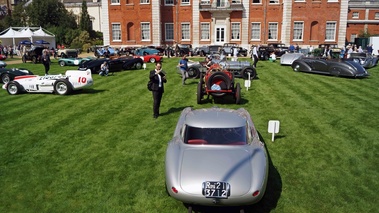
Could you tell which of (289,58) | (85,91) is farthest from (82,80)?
(289,58)

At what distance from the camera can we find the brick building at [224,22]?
43.2m

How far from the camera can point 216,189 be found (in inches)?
203

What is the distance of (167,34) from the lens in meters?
46.8

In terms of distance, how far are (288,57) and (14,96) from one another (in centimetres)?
1907

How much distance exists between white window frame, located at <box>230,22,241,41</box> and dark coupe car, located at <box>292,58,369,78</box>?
23364 mm

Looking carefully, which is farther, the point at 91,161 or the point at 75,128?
A: the point at 75,128

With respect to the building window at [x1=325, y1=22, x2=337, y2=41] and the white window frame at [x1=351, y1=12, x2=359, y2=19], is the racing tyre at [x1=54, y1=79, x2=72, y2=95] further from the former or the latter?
the white window frame at [x1=351, y1=12, x2=359, y2=19]

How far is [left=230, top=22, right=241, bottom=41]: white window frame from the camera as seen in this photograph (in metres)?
45.0

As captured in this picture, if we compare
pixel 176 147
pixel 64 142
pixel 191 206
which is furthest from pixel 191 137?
pixel 64 142

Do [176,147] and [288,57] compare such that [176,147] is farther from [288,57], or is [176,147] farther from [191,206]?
[288,57]

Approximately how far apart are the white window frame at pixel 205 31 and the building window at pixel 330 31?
1511cm

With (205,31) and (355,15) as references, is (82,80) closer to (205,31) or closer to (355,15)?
(205,31)

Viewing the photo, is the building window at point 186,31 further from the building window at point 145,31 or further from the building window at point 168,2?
the building window at point 145,31

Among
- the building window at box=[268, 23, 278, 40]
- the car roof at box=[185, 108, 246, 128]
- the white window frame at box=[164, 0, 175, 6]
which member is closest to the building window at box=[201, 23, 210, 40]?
the white window frame at box=[164, 0, 175, 6]
